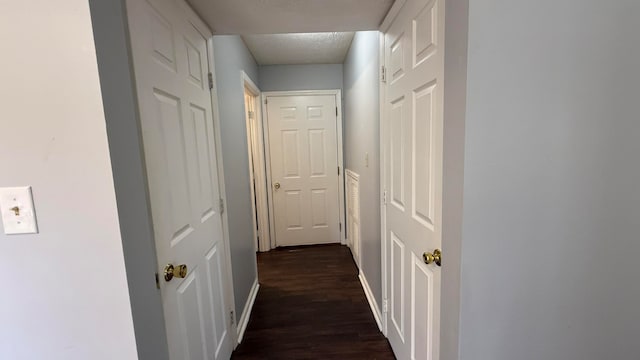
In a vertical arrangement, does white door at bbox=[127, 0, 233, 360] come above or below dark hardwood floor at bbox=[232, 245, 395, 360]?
above

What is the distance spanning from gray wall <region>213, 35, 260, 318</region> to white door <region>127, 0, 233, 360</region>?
271mm

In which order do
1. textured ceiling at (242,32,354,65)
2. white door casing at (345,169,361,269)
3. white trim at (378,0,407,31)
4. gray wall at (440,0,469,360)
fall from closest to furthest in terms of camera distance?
gray wall at (440,0,469,360) < white trim at (378,0,407,31) < textured ceiling at (242,32,354,65) < white door casing at (345,169,361,269)

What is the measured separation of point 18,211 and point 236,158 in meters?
1.47

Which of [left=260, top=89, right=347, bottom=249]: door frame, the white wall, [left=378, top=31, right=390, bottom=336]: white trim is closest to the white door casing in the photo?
[left=260, top=89, right=347, bottom=249]: door frame

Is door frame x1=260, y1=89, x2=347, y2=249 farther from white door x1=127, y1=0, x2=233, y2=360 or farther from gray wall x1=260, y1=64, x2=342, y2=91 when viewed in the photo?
white door x1=127, y1=0, x2=233, y2=360

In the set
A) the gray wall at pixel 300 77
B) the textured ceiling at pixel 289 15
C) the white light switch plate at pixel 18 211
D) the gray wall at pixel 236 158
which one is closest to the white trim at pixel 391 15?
the textured ceiling at pixel 289 15

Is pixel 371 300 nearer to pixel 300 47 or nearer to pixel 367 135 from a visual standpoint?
pixel 367 135

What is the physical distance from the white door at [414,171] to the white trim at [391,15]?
0.11ft

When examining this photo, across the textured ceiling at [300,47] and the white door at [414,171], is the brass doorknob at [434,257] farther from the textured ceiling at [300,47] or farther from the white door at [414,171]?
the textured ceiling at [300,47]

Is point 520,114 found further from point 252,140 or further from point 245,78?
point 252,140

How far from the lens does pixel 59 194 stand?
70cm

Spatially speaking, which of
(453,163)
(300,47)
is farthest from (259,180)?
(453,163)

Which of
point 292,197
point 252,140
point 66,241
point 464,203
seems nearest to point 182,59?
point 66,241

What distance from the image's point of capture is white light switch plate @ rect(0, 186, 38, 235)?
0.69 meters
